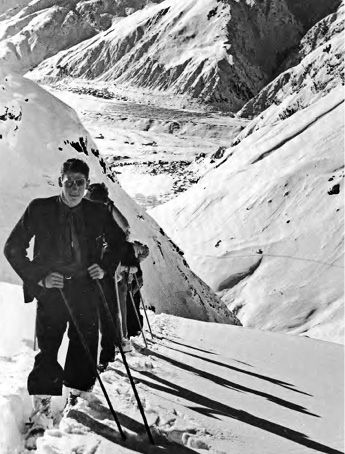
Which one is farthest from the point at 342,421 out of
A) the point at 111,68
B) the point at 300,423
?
the point at 111,68

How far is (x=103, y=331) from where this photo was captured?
5273mm

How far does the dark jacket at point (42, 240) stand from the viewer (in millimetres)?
4637

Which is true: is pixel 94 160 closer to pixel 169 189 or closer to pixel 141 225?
pixel 141 225

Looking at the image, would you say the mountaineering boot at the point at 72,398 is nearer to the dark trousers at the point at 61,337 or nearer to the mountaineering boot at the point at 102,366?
the dark trousers at the point at 61,337

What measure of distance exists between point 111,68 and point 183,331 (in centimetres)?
15404

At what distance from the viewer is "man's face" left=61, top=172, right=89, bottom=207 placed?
4.73m

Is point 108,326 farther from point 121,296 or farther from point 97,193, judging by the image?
point 121,296

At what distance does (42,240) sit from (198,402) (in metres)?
2.28

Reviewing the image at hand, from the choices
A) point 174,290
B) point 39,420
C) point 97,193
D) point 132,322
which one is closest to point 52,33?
point 174,290

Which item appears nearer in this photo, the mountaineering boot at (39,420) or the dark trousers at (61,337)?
the mountaineering boot at (39,420)

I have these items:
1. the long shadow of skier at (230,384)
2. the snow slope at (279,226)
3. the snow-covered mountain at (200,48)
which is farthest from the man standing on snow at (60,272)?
the snow-covered mountain at (200,48)

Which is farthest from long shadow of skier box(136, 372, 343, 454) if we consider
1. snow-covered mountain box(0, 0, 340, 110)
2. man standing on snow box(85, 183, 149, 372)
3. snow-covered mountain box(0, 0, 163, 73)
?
snow-covered mountain box(0, 0, 163, 73)

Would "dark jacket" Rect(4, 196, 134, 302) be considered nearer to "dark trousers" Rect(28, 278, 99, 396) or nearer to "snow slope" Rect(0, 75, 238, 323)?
"dark trousers" Rect(28, 278, 99, 396)

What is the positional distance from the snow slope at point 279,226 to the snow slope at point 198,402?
15036mm
